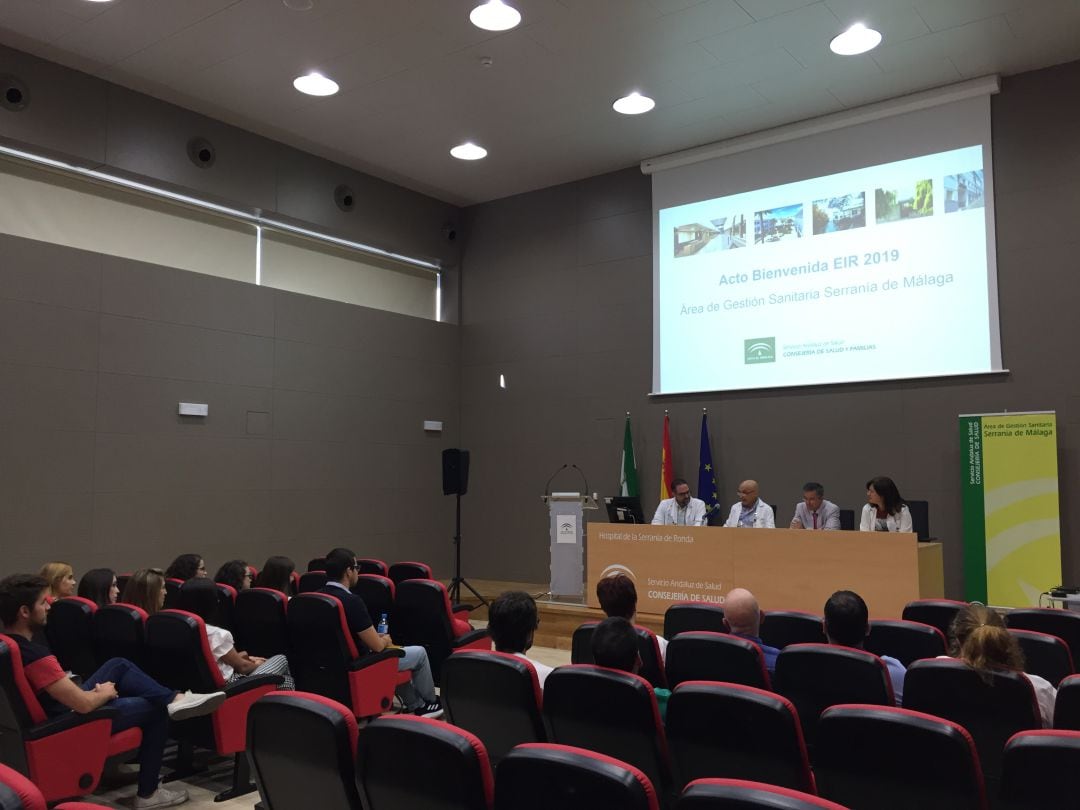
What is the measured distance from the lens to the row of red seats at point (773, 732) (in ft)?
6.56

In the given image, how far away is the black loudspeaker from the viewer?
843 cm

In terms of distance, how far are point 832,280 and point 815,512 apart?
236cm

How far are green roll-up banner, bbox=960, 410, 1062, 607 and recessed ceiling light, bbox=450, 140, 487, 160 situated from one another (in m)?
5.29

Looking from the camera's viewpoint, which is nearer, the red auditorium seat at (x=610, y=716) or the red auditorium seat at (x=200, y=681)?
the red auditorium seat at (x=610, y=716)

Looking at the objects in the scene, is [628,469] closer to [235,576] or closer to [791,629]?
[235,576]

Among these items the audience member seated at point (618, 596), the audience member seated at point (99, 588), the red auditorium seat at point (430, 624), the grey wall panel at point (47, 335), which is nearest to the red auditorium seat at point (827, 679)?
the audience member seated at point (618, 596)

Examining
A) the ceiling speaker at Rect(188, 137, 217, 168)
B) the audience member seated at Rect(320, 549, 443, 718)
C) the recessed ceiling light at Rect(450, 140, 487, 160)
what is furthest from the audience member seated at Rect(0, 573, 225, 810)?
the recessed ceiling light at Rect(450, 140, 487, 160)

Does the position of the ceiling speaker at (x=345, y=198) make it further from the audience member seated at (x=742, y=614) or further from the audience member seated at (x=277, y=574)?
the audience member seated at (x=742, y=614)

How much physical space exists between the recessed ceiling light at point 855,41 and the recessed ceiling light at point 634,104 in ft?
5.36

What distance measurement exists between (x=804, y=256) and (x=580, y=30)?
305 cm

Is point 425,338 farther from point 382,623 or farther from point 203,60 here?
point 382,623

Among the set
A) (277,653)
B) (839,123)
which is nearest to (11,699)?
(277,653)

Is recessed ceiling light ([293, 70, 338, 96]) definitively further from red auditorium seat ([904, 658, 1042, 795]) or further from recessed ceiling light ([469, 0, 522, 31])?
red auditorium seat ([904, 658, 1042, 795])

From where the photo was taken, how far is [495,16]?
6.30 meters
